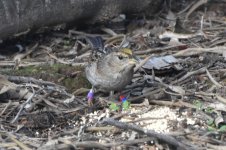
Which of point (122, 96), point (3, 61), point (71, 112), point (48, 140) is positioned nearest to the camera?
point (48, 140)

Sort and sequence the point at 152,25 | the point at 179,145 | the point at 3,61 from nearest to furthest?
the point at 179,145, the point at 3,61, the point at 152,25

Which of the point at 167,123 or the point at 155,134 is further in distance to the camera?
the point at 167,123

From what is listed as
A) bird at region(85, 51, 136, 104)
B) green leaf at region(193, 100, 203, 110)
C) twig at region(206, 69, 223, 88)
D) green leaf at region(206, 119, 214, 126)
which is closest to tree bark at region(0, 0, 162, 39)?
bird at region(85, 51, 136, 104)

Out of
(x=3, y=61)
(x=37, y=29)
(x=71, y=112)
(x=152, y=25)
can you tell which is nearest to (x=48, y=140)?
(x=71, y=112)

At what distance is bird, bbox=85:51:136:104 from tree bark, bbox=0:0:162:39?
4.02ft

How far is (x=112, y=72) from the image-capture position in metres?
5.20

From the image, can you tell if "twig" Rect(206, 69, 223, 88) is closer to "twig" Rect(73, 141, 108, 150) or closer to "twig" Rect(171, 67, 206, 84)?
"twig" Rect(171, 67, 206, 84)

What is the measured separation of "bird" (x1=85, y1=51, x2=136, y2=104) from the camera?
5.13 meters

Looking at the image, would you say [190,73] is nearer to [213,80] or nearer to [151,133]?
[213,80]

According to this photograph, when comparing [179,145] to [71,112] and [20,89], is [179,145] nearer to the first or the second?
[71,112]

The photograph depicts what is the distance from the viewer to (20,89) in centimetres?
516

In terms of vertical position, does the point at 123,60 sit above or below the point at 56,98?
above

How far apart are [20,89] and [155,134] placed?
5.32ft

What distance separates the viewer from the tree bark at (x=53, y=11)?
6.03 metres
